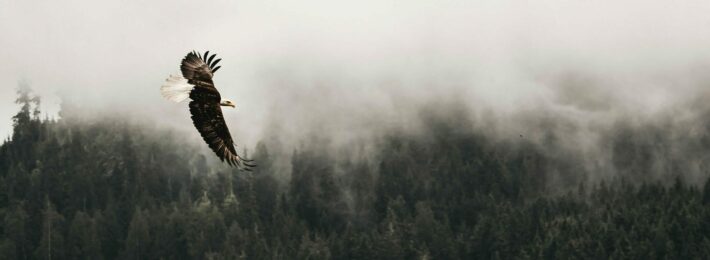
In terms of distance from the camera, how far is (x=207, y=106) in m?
65.8

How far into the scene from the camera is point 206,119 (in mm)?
67062

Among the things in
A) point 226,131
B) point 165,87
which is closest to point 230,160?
point 226,131

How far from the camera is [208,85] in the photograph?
64812mm

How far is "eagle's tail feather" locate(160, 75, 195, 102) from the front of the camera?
207 feet

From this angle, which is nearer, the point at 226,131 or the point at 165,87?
the point at 165,87

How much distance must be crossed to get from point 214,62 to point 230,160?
12.4 feet

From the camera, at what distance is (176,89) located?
6462 cm

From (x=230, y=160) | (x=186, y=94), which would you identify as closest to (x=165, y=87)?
(x=186, y=94)

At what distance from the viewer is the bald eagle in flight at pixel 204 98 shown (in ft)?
211

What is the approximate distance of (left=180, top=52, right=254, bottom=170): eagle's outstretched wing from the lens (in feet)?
213

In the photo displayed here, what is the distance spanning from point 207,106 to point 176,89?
1.63m

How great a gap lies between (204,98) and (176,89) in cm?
109

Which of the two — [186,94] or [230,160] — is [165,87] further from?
[230,160]

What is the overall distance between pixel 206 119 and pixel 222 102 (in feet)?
9.98
